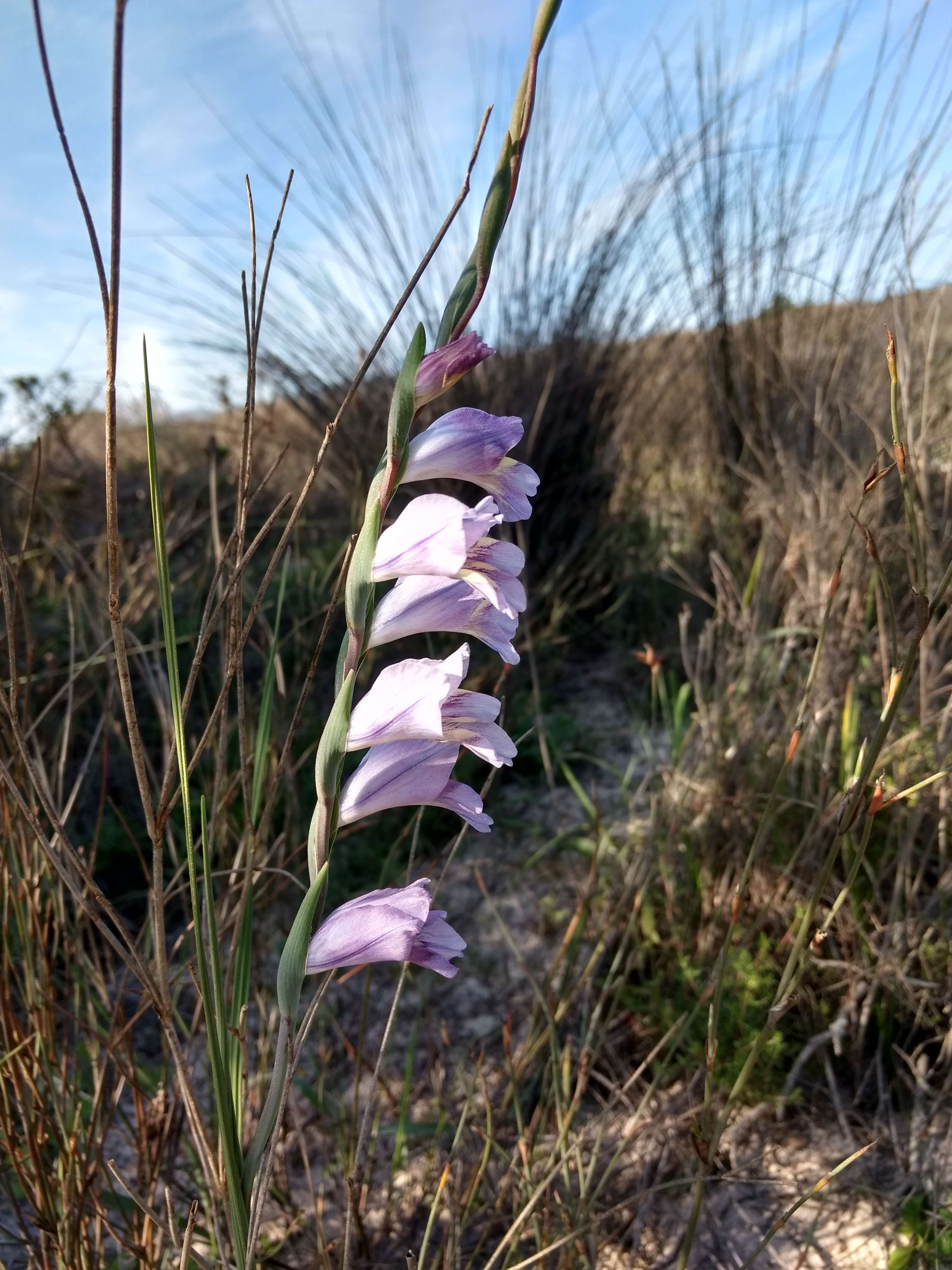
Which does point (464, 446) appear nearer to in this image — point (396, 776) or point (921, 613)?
point (396, 776)

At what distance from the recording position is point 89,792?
2301 millimetres

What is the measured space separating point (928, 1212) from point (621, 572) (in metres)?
2.16

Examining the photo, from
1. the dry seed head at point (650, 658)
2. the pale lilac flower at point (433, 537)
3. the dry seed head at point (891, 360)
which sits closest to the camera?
the pale lilac flower at point (433, 537)

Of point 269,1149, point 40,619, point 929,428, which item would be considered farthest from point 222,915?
point 40,619

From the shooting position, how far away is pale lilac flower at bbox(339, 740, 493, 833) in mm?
597

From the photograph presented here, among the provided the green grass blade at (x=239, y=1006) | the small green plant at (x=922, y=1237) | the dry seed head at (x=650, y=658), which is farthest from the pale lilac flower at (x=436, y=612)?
the small green plant at (x=922, y=1237)

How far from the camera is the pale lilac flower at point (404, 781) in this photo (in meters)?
0.60

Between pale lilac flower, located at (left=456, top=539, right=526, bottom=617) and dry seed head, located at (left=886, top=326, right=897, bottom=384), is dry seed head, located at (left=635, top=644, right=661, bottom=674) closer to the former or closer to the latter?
dry seed head, located at (left=886, top=326, right=897, bottom=384)

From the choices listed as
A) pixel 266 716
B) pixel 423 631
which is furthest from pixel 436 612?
pixel 266 716

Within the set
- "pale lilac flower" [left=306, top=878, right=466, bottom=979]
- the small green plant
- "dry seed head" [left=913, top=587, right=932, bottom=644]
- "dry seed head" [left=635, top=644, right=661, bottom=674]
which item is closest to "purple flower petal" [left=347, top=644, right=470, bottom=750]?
"pale lilac flower" [left=306, top=878, right=466, bottom=979]

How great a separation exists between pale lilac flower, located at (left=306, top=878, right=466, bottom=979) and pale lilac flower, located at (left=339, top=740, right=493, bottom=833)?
0.06 meters

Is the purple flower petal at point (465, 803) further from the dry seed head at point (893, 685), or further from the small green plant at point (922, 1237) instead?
the small green plant at point (922, 1237)

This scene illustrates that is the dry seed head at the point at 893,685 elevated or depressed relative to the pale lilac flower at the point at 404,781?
elevated

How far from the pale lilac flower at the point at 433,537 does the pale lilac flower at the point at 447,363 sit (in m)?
0.07
